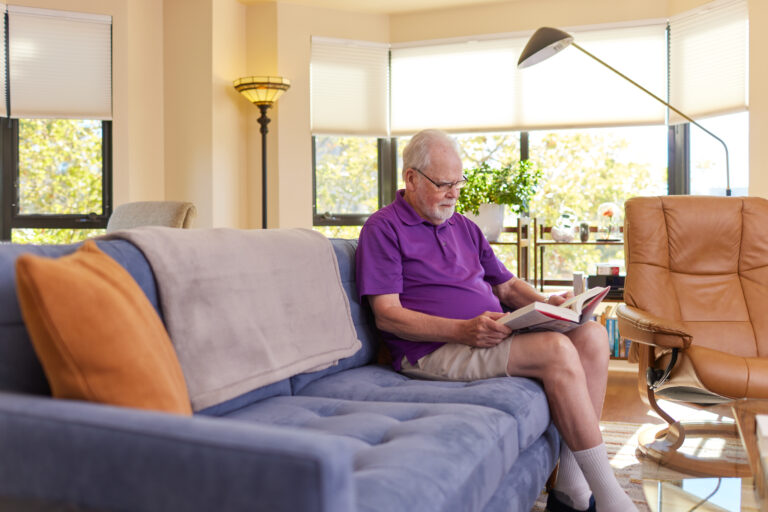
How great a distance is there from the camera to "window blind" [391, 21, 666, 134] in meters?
5.01

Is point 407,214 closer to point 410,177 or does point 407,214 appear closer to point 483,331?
point 410,177

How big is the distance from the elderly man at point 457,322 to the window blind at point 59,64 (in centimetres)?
332

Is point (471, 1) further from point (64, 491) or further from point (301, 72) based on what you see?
point (64, 491)

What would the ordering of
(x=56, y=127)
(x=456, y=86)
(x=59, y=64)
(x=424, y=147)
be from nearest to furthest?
(x=424, y=147) → (x=59, y=64) → (x=56, y=127) → (x=456, y=86)

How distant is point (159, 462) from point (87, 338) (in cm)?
28

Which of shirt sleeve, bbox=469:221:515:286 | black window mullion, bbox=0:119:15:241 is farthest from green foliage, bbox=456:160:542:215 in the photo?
black window mullion, bbox=0:119:15:241

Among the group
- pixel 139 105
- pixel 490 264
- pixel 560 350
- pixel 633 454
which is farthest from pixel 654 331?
pixel 139 105

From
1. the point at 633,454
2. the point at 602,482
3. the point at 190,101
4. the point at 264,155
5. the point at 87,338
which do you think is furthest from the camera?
the point at 264,155

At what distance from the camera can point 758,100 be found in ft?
14.4

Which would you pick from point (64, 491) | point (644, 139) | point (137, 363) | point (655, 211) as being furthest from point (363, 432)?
point (644, 139)

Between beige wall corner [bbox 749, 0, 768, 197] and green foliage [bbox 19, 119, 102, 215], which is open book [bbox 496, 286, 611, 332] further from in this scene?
green foliage [bbox 19, 119, 102, 215]

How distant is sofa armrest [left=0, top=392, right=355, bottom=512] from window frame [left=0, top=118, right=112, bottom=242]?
164 inches

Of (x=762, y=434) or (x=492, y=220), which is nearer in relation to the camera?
(x=762, y=434)

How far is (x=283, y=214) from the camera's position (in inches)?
213
